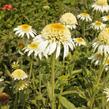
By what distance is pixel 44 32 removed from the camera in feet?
7.05

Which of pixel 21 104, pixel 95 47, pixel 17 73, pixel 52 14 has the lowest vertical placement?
pixel 21 104

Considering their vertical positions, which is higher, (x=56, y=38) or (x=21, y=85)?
(x=56, y=38)

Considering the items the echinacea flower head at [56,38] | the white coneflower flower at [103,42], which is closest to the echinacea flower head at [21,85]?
the white coneflower flower at [103,42]

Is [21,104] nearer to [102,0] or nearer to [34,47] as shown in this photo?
[34,47]

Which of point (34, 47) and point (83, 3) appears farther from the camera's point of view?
point (83, 3)

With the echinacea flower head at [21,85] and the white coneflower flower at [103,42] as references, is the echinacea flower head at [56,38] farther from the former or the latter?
the echinacea flower head at [21,85]

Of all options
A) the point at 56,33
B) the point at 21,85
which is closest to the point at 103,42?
the point at 56,33

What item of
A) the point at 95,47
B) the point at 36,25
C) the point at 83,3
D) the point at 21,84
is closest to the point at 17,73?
the point at 21,84

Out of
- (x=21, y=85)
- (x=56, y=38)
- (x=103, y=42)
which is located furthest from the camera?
(x=21, y=85)

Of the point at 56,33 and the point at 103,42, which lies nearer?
the point at 56,33

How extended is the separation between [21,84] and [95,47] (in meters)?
0.68

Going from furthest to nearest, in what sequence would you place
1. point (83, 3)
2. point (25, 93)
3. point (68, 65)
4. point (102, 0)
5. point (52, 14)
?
point (83, 3), point (52, 14), point (102, 0), point (68, 65), point (25, 93)

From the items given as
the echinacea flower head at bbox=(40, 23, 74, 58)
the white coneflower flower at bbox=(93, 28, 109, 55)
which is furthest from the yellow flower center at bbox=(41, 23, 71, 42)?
the white coneflower flower at bbox=(93, 28, 109, 55)

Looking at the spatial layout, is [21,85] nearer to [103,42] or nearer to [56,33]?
[103,42]
